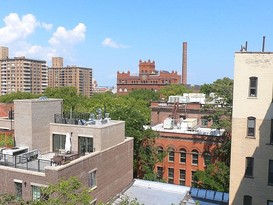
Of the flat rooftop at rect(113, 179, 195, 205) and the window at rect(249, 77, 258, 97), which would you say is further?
the flat rooftop at rect(113, 179, 195, 205)

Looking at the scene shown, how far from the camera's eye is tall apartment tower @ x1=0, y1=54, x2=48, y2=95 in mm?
155875

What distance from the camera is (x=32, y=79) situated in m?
161

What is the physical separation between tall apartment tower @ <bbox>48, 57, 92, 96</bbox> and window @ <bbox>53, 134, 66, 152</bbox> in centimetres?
15855

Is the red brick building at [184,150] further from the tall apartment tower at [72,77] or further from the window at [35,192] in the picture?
the tall apartment tower at [72,77]

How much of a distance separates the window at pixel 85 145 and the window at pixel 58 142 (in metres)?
2.28

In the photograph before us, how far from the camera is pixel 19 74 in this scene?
15562cm

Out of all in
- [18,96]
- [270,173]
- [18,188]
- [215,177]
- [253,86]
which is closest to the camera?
[18,188]

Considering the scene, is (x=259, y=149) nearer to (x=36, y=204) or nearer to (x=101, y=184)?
(x=101, y=184)

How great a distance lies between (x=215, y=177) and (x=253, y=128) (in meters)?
12.5

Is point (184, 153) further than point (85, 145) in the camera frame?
Yes

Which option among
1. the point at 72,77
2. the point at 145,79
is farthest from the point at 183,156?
the point at 72,77

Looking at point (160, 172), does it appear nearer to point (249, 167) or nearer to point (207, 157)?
point (207, 157)

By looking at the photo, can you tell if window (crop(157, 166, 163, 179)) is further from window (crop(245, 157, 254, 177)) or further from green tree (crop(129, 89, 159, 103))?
green tree (crop(129, 89, 159, 103))

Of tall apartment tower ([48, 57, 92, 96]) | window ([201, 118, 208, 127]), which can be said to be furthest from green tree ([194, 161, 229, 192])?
tall apartment tower ([48, 57, 92, 96])
